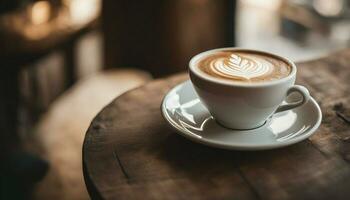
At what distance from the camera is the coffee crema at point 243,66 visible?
2.39 ft

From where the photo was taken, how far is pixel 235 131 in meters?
0.73

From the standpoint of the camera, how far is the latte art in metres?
0.74

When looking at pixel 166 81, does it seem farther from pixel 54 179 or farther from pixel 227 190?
pixel 54 179

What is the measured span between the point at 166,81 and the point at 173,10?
3.70 feet

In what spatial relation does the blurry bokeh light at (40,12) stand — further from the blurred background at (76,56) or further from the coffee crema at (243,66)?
the coffee crema at (243,66)

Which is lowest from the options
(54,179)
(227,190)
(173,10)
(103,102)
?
(54,179)

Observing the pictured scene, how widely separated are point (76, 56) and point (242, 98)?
1658 mm

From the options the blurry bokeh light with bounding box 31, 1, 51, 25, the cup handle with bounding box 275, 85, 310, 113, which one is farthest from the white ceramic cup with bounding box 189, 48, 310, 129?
the blurry bokeh light with bounding box 31, 1, 51, 25

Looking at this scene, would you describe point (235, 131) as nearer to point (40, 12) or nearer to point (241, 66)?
point (241, 66)

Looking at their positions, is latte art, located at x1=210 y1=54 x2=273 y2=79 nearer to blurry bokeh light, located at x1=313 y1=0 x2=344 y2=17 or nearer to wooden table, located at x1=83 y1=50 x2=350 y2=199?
wooden table, located at x1=83 y1=50 x2=350 y2=199

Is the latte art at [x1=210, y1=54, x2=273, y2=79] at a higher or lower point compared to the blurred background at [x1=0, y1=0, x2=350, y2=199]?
higher

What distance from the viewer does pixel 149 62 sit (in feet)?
7.18

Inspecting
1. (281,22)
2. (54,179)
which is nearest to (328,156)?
(54,179)

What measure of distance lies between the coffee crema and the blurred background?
2.37 feet
